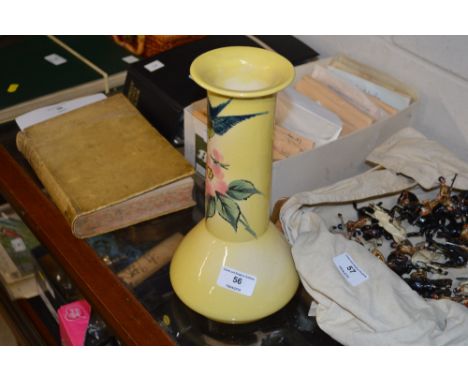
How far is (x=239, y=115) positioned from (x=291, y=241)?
0.24m

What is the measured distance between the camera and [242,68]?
857 millimetres

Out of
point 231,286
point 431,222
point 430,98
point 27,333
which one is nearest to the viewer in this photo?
point 231,286

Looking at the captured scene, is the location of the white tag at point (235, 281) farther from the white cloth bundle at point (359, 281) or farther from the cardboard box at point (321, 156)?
the cardboard box at point (321, 156)

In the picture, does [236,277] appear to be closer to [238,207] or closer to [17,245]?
[238,207]

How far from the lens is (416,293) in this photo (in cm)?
88

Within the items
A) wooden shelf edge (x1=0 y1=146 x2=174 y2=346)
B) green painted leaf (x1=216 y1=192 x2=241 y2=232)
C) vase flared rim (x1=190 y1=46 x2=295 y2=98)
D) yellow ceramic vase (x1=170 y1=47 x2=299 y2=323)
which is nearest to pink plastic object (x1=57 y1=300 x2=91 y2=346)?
wooden shelf edge (x1=0 y1=146 x2=174 y2=346)

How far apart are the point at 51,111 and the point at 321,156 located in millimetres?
498

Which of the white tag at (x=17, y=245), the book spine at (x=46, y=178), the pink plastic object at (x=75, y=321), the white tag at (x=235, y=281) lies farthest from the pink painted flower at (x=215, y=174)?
the white tag at (x=17, y=245)

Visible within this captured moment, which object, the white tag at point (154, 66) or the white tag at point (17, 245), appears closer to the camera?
the white tag at point (154, 66)

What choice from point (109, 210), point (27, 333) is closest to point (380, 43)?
point (109, 210)

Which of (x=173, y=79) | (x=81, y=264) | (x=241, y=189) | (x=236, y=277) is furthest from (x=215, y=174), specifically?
(x=173, y=79)

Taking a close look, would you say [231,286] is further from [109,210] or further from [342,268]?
[109,210]

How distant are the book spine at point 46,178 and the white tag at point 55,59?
0.30 m

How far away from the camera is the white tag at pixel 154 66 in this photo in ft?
4.13
